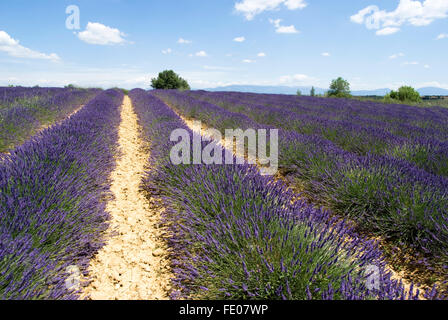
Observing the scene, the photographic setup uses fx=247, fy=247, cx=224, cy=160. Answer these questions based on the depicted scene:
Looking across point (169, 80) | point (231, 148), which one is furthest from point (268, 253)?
point (169, 80)

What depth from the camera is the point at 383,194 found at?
7.73ft

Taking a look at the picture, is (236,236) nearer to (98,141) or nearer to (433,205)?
(433,205)

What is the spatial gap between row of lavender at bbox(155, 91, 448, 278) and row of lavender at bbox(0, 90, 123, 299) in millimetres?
2303

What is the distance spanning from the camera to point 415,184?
230cm

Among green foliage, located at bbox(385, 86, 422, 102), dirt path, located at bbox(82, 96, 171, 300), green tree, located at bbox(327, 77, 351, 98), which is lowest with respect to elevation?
dirt path, located at bbox(82, 96, 171, 300)

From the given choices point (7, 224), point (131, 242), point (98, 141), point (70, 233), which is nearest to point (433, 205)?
point (131, 242)

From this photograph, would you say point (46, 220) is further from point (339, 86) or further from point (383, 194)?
point (339, 86)

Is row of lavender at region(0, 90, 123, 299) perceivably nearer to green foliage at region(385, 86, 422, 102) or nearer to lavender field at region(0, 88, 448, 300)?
lavender field at region(0, 88, 448, 300)

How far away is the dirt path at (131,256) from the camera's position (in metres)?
1.69

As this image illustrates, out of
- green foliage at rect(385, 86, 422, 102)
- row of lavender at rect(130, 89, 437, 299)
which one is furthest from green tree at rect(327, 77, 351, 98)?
row of lavender at rect(130, 89, 437, 299)

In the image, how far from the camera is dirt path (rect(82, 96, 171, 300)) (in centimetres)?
169

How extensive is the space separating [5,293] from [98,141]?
281 centimetres

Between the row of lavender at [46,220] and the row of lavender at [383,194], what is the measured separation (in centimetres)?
230

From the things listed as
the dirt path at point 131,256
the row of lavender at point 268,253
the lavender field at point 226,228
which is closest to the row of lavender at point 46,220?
the lavender field at point 226,228
